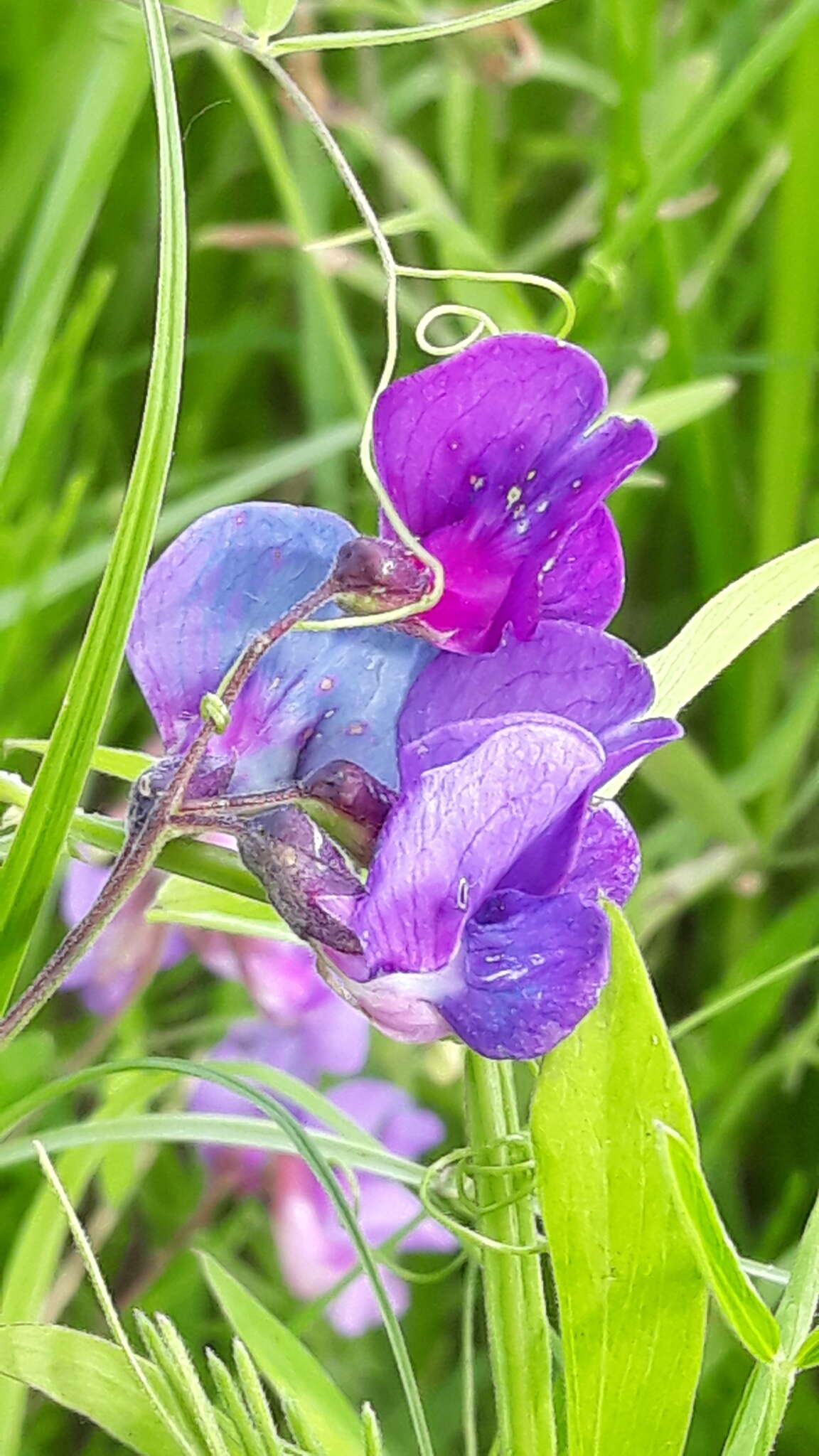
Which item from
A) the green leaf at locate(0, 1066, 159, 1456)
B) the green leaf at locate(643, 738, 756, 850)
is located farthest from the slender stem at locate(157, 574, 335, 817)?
the green leaf at locate(643, 738, 756, 850)

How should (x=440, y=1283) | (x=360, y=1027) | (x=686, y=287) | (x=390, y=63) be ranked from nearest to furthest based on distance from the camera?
(x=360, y=1027)
(x=440, y=1283)
(x=686, y=287)
(x=390, y=63)

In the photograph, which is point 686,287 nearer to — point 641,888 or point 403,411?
point 641,888

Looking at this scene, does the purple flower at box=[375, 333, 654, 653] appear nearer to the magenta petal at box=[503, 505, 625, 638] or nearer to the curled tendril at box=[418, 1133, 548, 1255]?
the magenta petal at box=[503, 505, 625, 638]

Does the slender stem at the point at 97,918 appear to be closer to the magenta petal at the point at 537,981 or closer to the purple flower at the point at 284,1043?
the magenta petal at the point at 537,981

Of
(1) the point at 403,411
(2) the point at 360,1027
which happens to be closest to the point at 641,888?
(2) the point at 360,1027

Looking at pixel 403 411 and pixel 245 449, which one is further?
pixel 245 449

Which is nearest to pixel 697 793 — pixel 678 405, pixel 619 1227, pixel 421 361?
pixel 678 405
